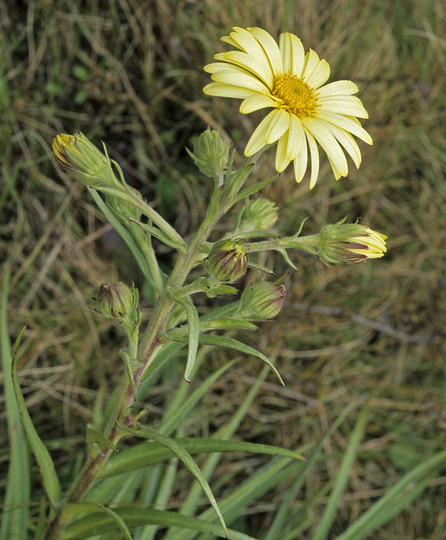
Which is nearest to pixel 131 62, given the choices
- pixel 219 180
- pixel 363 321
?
pixel 363 321

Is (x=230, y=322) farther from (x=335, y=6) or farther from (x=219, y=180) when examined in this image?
(x=335, y=6)

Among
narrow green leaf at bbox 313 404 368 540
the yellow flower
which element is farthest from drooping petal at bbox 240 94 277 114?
narrow green leaf at bbox 313 404 368 540

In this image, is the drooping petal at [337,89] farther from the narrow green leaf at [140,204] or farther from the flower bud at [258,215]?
the narrow green leaf at [140,204]

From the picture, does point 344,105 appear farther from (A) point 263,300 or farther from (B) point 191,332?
(B) point 191,332

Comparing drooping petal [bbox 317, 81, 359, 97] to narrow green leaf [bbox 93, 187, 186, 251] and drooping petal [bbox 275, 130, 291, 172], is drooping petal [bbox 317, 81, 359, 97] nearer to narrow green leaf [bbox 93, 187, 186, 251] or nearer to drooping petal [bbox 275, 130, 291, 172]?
drooping petal [bbox 275, 130, 291, 172]

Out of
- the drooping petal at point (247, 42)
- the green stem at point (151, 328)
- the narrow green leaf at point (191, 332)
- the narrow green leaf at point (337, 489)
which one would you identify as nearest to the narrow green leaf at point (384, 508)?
the narrow green leaf at point (337, 489)

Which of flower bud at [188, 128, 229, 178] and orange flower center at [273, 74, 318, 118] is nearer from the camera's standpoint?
orange flower center at [273, 74, 318, 118]

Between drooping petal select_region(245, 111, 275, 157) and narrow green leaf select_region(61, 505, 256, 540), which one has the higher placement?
drooping petal select_region(245, 111, 275, 157)
